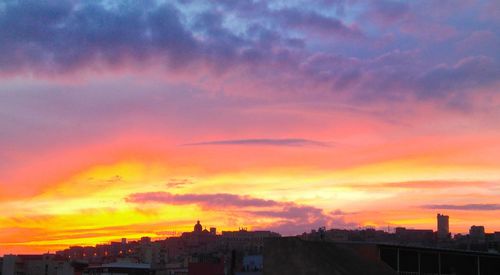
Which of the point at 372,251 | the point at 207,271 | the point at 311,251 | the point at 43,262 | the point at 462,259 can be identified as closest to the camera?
the point at 311,251

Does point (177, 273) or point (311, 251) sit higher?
point (311, 251)

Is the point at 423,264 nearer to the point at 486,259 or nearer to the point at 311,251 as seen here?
the point at 486,259

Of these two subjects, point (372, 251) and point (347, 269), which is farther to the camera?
point (372, 251)

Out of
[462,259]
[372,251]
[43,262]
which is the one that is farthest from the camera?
[43,262]

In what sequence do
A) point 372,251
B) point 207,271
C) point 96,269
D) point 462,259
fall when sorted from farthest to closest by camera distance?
point 96,269, point 207,271, point 462,259, point 372,251

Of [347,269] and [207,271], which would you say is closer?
[347,269]

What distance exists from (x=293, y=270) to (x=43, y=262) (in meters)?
131

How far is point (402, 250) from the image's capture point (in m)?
53.8

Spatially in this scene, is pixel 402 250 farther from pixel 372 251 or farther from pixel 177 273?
pixel 177 273

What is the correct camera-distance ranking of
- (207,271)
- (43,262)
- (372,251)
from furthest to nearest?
1. (43,262)
2. (207,271)
3. (372,251)

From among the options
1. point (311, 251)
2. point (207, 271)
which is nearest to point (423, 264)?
point (311, 251)

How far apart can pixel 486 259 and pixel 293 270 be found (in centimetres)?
2138

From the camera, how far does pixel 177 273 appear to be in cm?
15612

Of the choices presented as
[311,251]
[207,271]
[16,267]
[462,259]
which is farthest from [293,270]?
[16,267]
